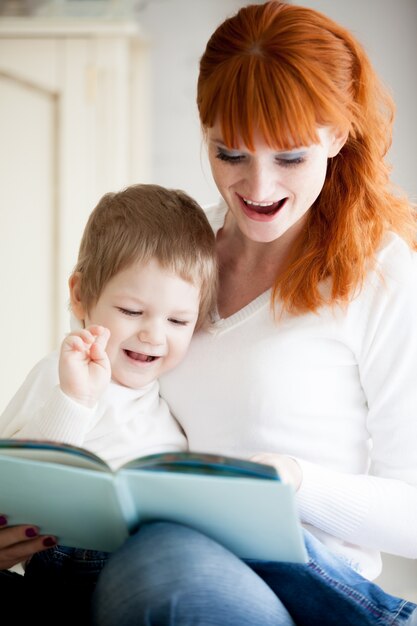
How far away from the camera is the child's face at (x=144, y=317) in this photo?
142cm

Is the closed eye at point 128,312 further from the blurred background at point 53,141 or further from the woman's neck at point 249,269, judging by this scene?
the blurred background at point 53,141

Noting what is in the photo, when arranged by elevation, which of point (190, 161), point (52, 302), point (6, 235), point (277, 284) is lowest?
point (52, 302)

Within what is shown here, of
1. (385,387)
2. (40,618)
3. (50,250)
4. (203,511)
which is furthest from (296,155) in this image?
(50,250)

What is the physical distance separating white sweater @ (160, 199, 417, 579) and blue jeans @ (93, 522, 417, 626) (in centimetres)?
18

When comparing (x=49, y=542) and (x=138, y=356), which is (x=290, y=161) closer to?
(x=138, y=356)

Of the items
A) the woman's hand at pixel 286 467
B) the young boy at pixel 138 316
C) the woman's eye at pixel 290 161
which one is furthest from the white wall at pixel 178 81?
the woman's hand at pixel 286 467

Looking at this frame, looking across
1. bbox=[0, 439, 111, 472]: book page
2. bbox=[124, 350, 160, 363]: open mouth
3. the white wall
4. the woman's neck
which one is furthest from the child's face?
the white wall

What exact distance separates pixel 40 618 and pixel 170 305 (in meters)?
0.52

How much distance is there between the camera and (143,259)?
1430mm

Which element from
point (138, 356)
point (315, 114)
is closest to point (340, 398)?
point (138, 356)

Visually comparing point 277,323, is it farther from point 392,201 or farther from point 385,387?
point 392,201

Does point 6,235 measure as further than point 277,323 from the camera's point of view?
Yes

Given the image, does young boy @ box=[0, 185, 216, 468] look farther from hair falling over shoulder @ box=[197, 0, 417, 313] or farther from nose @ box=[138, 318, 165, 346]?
hair falling over shoulder @ box=[197, 0, 417, 313]

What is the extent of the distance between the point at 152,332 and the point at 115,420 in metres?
0.16
